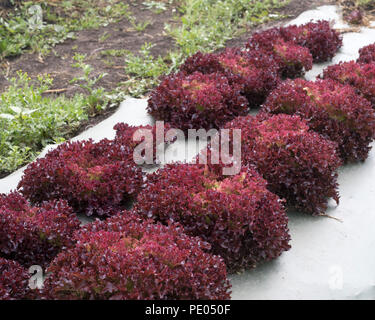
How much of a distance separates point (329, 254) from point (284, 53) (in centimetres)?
305

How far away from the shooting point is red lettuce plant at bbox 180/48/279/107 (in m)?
5.43

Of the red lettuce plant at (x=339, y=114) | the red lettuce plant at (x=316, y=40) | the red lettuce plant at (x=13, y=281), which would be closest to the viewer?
the red lettuce plant at (x=13, y=281)

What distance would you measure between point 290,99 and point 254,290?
213 cm

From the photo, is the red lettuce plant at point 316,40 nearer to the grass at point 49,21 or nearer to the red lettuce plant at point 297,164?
the red lettuce plant at point 297,164

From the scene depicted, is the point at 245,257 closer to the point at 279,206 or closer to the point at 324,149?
the point at 279,206

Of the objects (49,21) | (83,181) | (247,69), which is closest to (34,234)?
(83,181)

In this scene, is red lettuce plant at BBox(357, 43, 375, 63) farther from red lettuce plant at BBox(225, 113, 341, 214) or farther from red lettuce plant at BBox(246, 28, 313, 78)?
red lettuce plant at BBox(225, 113, 341, 214)

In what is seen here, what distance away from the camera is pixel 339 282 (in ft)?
11.2

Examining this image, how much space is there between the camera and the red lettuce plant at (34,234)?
3316 mm

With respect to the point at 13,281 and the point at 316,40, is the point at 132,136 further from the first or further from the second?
the point at 316,40

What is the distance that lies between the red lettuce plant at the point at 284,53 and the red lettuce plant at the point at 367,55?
0.66m

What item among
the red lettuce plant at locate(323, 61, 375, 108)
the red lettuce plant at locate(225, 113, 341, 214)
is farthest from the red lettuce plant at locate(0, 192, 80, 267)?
the red lettuce plant at locate(323, 61, 375, 108)

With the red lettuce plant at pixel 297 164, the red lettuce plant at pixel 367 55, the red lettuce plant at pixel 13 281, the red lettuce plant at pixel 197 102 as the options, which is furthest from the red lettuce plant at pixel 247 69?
the red lettuce plant at pixel 13 281
